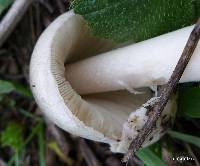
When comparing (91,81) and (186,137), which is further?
(186,137)

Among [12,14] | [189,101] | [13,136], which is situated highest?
[12,14]

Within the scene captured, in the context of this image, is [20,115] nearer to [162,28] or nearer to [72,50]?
[72,50]

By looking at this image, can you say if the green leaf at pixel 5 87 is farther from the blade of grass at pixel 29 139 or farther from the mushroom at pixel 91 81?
the blade of grass at pixel 29 139

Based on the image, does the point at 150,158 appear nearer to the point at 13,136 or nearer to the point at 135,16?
the point at 135,16

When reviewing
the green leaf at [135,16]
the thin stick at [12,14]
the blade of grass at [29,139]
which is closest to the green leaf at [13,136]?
the blade of grass at [29,139]

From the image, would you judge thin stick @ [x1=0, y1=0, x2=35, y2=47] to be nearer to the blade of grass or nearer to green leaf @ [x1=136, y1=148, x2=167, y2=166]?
the blade of grass

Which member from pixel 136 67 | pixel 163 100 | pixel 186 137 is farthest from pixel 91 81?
pixel 186 137

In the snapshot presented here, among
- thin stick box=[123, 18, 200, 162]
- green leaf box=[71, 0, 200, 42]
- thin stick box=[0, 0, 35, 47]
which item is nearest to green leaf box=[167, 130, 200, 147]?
thin stick box=[123, 18, 200, 162]

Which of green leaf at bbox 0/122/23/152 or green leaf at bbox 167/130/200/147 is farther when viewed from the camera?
green leaf at bbox 0/122/23/152
